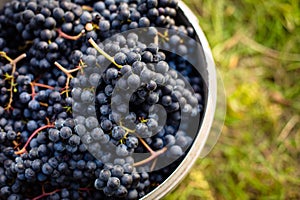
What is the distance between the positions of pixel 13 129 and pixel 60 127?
0.60 ft

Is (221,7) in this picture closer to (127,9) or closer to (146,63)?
(127,9)

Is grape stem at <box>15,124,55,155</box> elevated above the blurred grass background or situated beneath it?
elevated above

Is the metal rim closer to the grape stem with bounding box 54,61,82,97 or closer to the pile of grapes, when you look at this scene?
the pile of grapes

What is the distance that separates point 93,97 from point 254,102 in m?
0.85

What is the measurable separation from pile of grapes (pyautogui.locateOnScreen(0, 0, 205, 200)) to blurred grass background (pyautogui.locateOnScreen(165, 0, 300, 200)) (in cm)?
49

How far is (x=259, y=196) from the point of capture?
1528mm

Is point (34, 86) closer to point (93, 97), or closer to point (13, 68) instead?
point (13, 68)

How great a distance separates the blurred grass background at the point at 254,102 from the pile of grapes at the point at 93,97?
19.2 inches

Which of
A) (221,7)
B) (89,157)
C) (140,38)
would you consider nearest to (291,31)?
(221,7)

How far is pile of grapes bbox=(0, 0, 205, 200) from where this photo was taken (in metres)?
0.97

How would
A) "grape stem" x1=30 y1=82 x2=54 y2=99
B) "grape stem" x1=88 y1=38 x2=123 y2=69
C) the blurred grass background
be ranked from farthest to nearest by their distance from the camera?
the blurred grass background
"grape stem" x1=30 y1=82 x2=54 y2=99
"grape stem" x1=88 y1=38 x2=123 y2=69

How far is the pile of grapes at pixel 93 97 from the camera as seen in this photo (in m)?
0.97

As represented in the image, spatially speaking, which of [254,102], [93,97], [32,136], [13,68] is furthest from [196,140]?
[254,102]

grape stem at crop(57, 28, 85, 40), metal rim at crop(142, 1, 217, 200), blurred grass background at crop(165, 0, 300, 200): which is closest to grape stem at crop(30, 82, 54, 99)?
grape stem at crop(57, 28, 85, 40)
